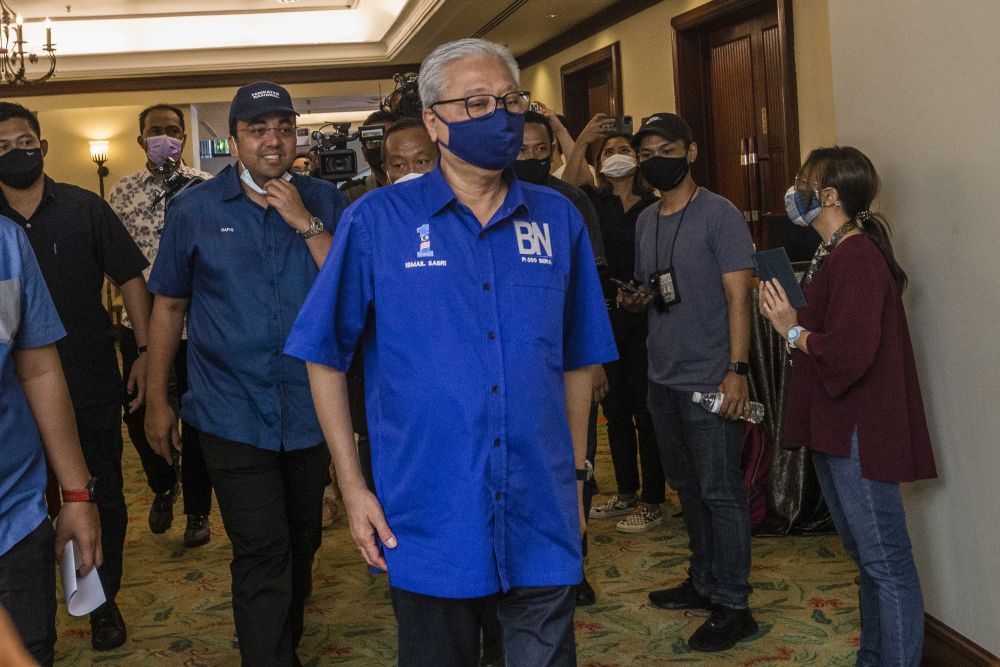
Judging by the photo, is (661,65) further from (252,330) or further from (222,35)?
(252,330)

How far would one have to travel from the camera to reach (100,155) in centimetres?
1376

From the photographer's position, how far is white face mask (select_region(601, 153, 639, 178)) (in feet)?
15.7

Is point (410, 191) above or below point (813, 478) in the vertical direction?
above

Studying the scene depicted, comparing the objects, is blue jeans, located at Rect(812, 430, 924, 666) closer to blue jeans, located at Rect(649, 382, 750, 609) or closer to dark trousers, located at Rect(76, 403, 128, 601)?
blue jeans, located at Rect(649, 382, 750, 609)

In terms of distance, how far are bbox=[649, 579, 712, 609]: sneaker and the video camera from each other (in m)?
2.29

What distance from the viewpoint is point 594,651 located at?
132 inches

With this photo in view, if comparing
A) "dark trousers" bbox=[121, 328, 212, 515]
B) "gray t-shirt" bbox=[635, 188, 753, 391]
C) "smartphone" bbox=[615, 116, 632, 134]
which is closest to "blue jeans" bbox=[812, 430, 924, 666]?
"gray t-shirt" bbox=[635, 188, 753, 391]

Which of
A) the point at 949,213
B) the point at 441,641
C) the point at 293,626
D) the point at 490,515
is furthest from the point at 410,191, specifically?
the point at 293,626

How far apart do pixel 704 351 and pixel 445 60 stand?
1.69 metres

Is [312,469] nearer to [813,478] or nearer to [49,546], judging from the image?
[49,546]

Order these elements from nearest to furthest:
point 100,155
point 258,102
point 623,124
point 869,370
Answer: point 869,370, point 258,102, point 623,124, point 100,155

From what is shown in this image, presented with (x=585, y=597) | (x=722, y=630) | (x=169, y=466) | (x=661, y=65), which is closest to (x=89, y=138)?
(x=661, y=65)

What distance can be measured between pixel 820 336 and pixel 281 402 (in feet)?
4.46

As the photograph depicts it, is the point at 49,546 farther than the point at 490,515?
Yes
